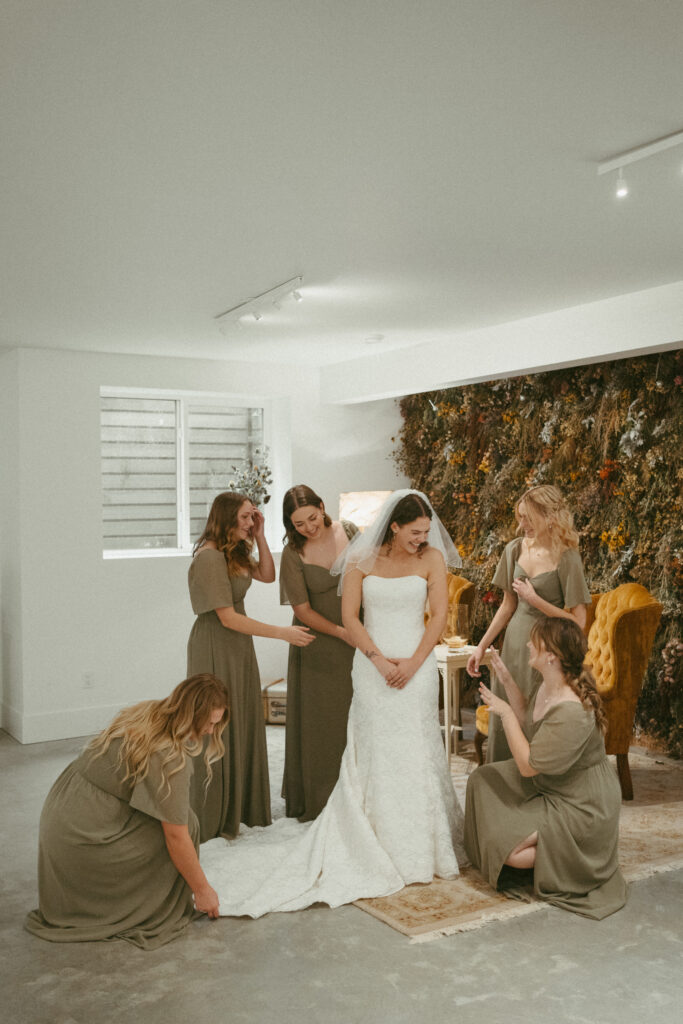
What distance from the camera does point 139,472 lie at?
23.3 feet

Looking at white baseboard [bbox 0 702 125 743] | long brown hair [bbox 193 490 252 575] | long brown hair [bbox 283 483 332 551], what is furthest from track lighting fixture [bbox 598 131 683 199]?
white baseboard [bbox 0 702 125 743]

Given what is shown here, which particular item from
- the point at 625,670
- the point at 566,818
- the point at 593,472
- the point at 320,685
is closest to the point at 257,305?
the point at 320,685

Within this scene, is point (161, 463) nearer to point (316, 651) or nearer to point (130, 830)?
point (316, 651)

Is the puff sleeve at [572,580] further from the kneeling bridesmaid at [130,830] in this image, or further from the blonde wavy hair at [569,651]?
the kneeling bridesmaid at [130,830]

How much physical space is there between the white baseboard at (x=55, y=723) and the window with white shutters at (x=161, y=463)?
1.18 metres

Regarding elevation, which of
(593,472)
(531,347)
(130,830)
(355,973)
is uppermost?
(531,347)

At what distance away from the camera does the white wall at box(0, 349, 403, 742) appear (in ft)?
20.6

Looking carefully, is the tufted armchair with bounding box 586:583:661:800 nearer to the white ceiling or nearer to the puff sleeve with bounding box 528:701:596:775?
the puff sleeve with bounding box 528:701:596:775

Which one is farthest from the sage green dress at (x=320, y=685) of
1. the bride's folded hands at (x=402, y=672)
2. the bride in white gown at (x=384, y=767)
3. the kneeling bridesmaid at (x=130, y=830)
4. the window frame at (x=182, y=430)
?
the window frame at (x=182, y=430)

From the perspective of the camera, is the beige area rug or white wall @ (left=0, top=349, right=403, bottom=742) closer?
the beige area rug

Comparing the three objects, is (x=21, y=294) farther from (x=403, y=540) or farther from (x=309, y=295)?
(x=403, y=540)

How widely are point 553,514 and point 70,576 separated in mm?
3497

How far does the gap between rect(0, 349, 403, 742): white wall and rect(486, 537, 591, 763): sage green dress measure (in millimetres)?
3027

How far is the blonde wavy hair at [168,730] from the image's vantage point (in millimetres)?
3168
